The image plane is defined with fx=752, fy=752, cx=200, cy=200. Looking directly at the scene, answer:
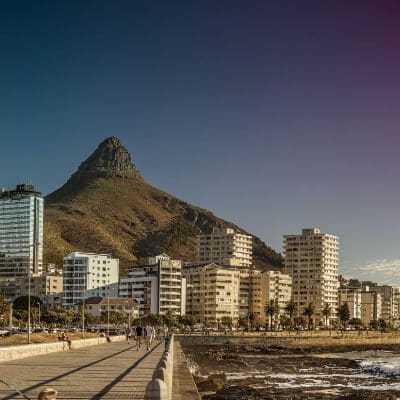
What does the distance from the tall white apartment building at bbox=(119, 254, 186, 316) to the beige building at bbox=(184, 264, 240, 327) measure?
5309 millimetres

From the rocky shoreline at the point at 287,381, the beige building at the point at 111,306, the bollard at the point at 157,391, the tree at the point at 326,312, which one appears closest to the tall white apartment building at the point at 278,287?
the tree at the point at 326,312

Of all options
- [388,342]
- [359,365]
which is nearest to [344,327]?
[388,342]

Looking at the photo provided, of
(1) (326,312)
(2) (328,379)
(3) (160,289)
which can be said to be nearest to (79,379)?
(2) (328,379)

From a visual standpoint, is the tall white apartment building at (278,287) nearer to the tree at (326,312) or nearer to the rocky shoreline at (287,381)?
the tree at (326,312)

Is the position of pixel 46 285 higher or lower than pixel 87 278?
lower

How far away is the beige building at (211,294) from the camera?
16325cm

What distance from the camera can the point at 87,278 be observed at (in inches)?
6545

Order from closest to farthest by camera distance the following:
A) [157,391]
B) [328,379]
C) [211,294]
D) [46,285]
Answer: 1. [157,391]
2. [328,379]
3. [211,294]
4. [46,285]

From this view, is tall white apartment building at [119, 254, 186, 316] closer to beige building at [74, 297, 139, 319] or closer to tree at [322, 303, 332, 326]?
beige building at [74, 297, 139, 319]

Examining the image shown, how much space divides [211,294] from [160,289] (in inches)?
552

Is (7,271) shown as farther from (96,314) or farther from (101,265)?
(96,314)

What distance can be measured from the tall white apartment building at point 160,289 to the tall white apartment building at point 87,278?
11.6m

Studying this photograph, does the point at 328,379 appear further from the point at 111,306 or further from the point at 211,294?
the point at 211,294

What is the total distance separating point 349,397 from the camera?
37688mm
